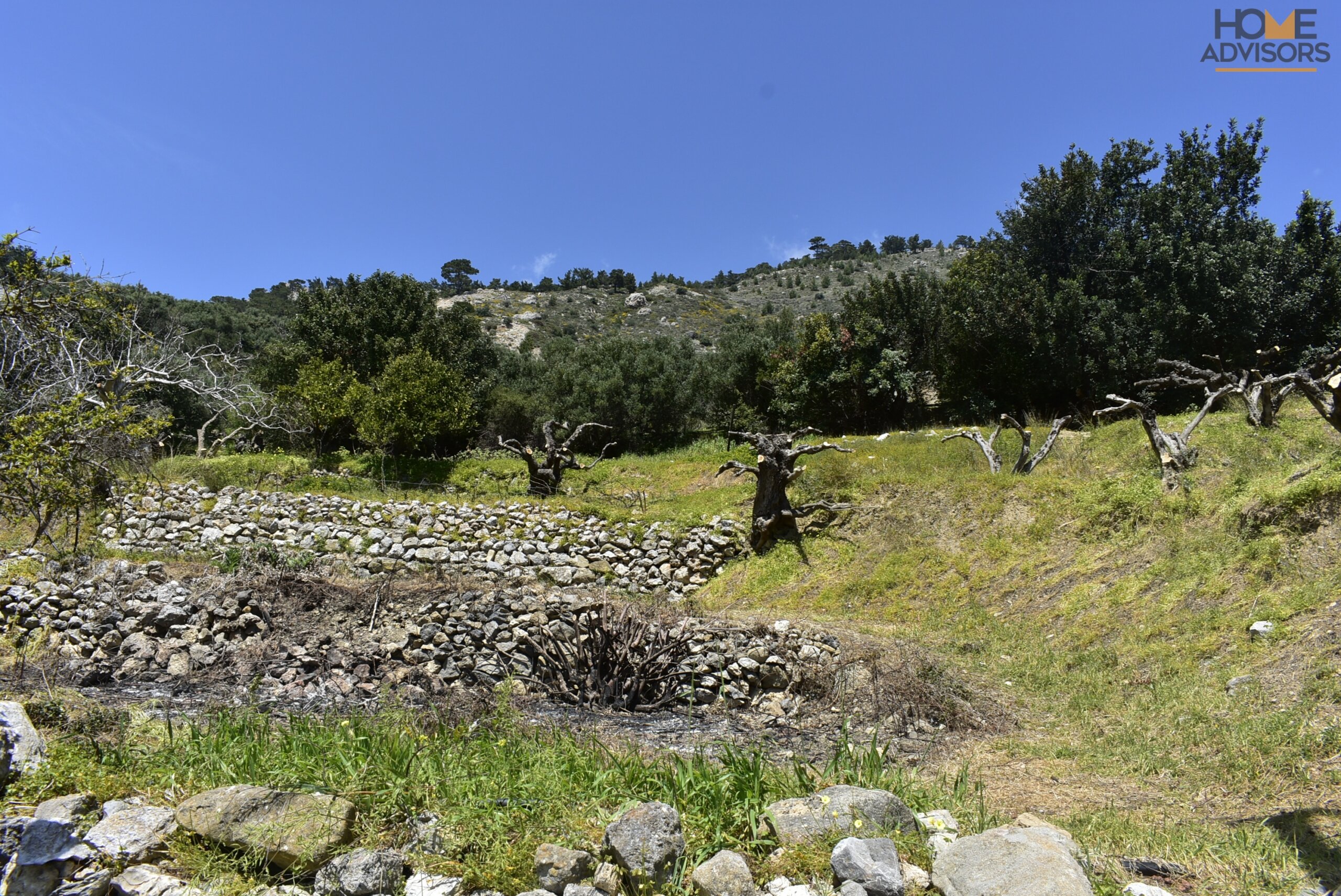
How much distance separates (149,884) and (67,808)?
715 mm

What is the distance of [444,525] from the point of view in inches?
560

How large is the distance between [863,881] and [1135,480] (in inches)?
380

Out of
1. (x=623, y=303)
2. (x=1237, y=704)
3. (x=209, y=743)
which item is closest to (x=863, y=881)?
(x=209, y=743)

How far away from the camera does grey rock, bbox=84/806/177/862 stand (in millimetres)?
3459

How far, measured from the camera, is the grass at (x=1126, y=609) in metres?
4.24

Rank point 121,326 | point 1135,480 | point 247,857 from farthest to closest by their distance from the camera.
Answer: point 1135,480, point 121,326, point 247,857

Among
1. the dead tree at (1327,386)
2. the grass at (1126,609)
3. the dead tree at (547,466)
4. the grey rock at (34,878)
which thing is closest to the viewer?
the grey rock at (34,878)

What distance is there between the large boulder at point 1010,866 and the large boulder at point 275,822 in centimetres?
286

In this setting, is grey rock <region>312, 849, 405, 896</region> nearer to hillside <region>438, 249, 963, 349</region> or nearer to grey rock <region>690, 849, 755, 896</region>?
grey rock <region>690, 849, 755, 896</region>

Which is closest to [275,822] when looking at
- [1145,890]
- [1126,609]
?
[1145,890]

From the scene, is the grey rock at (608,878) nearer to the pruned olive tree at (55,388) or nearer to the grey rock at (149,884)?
the grey rock at (149,884)

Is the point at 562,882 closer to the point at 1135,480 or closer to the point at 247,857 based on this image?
the point at 247,857

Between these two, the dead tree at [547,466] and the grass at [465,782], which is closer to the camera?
the grass at [465,782]

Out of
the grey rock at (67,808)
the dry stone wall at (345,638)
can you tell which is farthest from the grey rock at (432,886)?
the dry stone wall at (345,638)
